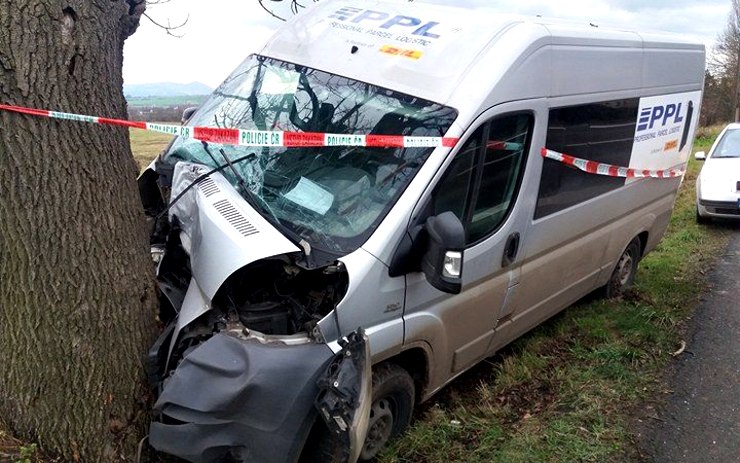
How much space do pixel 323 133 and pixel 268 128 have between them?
0.42 m

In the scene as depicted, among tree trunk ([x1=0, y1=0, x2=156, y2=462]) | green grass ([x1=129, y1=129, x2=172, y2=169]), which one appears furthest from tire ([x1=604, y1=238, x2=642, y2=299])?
tree trunk ([x1=0, y1=0, x2=156, y2=462])

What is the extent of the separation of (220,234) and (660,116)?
13.7ft

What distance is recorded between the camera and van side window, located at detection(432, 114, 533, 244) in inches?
133

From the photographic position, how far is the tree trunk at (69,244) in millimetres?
2609

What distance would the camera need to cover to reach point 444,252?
115 inches

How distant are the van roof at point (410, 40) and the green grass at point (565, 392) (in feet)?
6.23

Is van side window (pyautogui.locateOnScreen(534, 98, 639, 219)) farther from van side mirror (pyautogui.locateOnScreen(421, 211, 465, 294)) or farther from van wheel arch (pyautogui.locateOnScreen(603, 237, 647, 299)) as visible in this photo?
van side mirror (pyautogui.locateOnScreen(421, 211, 465, 294))

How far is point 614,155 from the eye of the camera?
194 inches

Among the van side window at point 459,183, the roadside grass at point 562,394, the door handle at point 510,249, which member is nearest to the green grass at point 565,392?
the roadside grass at point 562,394

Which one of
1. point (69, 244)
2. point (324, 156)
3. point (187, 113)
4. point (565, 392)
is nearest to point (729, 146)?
point (565, 392)

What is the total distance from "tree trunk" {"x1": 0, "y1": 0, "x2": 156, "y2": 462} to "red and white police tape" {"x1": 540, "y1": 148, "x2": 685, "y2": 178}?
99.4 inches

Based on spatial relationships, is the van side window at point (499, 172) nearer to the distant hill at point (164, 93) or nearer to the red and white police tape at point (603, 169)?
the red and white police tape at point (603, 169)

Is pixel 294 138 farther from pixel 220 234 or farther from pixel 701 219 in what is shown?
pixel 701 219

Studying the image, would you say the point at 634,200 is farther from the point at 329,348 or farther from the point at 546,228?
the point at 329,348
